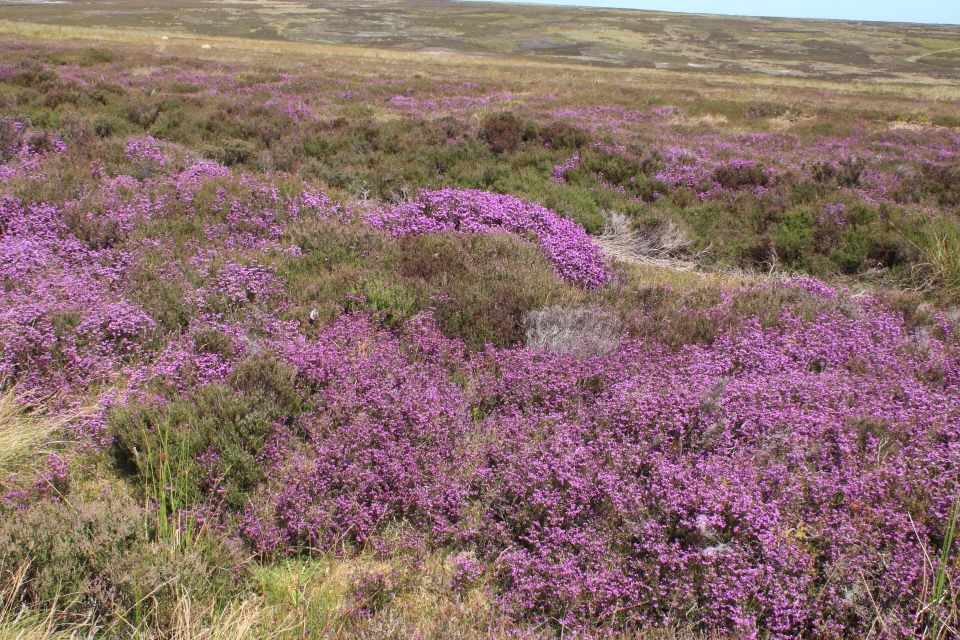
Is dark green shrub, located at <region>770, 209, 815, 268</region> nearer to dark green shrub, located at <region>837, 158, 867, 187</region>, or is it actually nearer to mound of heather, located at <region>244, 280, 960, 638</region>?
dark green shrub, located at <region>837, 158, 867, 187</region>

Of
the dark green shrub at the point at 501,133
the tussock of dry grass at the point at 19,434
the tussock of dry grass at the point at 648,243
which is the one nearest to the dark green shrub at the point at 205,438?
the tussock of dry grass at the point at 19,434

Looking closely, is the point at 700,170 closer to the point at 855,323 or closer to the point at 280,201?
the point at 855,323

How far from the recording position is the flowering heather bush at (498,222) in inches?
309

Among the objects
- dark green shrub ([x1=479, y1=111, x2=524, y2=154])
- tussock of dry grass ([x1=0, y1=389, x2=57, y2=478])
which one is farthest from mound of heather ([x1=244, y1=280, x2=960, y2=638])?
dark green shrub ([x1=479, y1=111, x2=524, y2=154])

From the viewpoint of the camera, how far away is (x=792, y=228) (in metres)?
10.5

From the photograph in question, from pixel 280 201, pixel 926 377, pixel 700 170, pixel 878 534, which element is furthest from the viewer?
pixel 700 170

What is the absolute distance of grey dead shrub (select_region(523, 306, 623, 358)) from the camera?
223 inches

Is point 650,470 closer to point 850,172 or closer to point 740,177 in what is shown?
point 740,177

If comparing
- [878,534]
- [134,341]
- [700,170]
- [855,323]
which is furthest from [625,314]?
[700,170]

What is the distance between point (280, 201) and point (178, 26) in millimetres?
104690

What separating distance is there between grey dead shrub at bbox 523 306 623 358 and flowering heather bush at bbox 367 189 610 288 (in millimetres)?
1593

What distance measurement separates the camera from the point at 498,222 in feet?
28.7

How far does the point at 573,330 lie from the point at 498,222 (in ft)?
11.1

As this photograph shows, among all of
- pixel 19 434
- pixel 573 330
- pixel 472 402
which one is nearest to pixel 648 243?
pixel 573 330
